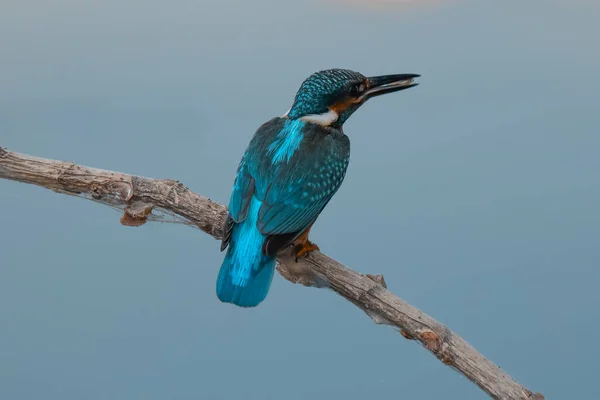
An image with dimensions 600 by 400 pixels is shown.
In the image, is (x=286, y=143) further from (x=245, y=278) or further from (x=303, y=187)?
(x=245, y=278)

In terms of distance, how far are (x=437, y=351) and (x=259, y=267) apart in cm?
67

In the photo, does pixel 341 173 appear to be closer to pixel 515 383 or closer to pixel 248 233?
pixel 248 233

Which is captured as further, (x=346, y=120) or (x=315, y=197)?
(x=346, y=120)

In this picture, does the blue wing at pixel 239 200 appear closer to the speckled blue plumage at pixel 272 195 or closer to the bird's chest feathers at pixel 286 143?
the speckled blue plumage at pixel 272 195

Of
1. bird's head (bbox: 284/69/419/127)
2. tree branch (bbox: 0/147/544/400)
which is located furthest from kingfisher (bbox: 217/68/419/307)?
tree branch (bbox: 0/147/544/400)

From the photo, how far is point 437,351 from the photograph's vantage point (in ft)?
9.57

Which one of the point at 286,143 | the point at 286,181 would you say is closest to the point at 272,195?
the point at 286,181

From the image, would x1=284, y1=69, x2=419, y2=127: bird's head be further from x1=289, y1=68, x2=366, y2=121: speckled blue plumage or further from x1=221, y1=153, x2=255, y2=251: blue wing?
x1=221, y1=153, x2=255, y2=251: blue wing

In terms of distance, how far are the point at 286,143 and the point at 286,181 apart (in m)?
0.18

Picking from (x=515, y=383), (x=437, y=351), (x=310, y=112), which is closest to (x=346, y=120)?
(x=310, y=112)

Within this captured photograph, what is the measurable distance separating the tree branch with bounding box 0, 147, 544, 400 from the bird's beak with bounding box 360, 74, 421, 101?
709 millimetres

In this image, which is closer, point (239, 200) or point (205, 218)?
point (239, 200)

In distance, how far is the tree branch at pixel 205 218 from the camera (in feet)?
9.63

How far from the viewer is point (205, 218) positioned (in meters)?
3.24
